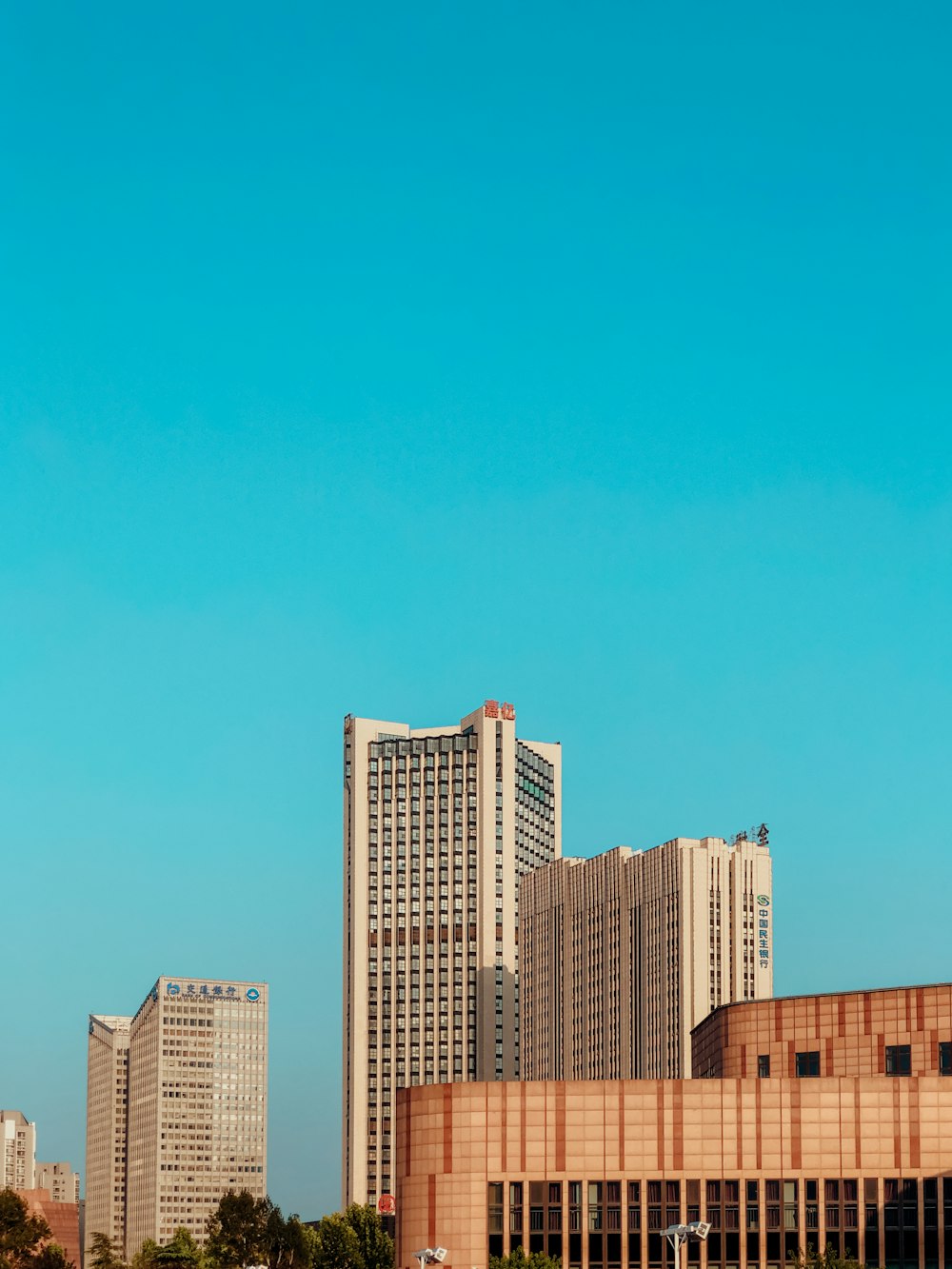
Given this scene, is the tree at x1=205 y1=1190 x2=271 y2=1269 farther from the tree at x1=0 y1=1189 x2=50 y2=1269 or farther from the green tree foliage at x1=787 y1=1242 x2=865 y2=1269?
the green tree foliage at x1=787 y1=1242 x2=865 y2=1269

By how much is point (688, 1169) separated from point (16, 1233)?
7097 cm

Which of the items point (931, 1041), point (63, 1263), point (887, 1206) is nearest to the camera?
point (887, 1206)

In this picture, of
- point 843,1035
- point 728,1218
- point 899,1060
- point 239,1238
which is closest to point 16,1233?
point 239,1238

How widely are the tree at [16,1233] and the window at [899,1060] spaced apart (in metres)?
76.1

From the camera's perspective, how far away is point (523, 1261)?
13100 cm

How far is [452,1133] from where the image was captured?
136m

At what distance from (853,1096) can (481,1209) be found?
25491 mm

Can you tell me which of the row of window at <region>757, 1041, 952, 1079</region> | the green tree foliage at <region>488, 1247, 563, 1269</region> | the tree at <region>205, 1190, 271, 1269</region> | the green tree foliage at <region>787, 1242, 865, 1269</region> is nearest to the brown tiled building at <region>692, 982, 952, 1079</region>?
Answer: the row of window at <region>757, 1041, 952, 1079</region>

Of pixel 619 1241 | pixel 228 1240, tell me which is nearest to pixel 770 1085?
pixel 619 1241

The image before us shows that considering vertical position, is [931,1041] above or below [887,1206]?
above

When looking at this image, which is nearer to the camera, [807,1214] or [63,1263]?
[807,1214]

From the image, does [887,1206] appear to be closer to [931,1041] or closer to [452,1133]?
[931,1041]

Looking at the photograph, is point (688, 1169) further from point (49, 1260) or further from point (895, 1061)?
point (49, 1260)

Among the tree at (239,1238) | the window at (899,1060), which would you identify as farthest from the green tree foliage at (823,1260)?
the tree at (239,1238)
